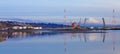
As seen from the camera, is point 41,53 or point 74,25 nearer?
point 41,53

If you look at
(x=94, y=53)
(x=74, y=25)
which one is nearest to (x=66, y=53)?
(x=94, y=53)

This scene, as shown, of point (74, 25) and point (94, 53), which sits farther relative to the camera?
point (74, 25)

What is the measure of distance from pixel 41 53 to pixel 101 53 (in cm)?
346

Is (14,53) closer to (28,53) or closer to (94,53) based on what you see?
(28,53)

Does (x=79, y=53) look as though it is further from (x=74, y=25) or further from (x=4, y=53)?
Result: (x=74, y=25)

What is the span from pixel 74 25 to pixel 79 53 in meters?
69.7

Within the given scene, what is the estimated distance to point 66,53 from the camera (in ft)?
62.2

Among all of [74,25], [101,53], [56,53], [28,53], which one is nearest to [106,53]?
[101,53]

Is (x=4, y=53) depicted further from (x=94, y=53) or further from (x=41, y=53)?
(x=94, y=53)

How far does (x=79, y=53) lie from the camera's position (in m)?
18.9

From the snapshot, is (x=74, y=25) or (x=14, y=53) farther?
(x=74, y=25)

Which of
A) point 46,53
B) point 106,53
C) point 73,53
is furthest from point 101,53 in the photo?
point 46,53

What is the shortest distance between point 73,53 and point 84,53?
63 centimetres

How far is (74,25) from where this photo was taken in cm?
8850
